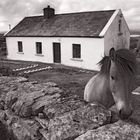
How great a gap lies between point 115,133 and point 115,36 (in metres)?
16.5

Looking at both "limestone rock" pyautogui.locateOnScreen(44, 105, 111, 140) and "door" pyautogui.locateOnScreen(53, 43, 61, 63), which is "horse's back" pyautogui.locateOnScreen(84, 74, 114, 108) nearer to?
"limestone rock" pyautogui.locateOnScreen(44, 105, 111, 140)

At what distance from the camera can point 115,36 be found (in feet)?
58.9

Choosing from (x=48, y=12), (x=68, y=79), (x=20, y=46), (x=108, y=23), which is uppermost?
(x=48, y=12)

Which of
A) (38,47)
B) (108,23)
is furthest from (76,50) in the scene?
(38,47)

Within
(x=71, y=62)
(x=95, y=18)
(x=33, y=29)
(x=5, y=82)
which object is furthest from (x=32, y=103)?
(x=33, y=29)

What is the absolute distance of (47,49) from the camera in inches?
803

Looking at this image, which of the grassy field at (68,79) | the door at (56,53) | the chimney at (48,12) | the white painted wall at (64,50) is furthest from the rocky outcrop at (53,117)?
the chimney at (48,12)

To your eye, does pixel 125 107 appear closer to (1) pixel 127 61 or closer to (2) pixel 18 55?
(1) pixel 127 61

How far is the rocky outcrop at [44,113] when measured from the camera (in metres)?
2.84

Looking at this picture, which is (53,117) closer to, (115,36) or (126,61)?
(126,61)

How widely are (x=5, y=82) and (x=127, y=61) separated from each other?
373cm

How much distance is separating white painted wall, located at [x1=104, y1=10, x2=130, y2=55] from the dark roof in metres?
0.76

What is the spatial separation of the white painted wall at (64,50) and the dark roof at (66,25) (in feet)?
1.76

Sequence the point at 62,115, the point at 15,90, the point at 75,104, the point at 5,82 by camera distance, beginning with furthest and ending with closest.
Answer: the point at 5,82 < the point at 15,90 < the point at 75,104 < the point at 62,115
